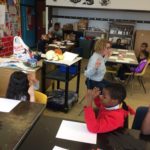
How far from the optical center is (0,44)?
500cm

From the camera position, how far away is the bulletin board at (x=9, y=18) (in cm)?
521

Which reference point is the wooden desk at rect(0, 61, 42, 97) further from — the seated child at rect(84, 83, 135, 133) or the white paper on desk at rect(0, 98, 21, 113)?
the seated child at rect(84, 83, 135, 133)

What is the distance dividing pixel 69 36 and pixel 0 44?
2784 mm

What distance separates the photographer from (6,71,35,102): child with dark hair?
6.99ft

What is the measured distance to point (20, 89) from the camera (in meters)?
2.16

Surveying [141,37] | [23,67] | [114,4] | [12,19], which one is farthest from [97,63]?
[141,37]

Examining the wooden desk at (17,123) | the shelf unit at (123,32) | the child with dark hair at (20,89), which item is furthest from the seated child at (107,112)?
the shelf unit at (123,32)

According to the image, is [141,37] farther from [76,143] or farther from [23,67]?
[76,143]

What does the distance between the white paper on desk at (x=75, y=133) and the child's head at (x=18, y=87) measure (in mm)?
735

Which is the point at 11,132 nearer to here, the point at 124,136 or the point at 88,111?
the point at 88,111

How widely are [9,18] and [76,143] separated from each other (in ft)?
16.1

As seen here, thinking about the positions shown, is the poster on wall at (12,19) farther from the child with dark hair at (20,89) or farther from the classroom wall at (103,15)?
the child with dark hair at (20,89)

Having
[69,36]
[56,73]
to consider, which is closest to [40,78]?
[56,73]

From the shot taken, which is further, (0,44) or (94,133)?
(0,44)
